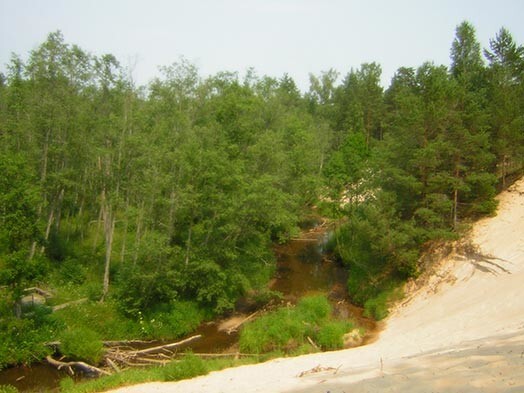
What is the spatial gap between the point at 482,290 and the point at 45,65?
99.9 feet

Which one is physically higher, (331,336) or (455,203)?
(455,203)

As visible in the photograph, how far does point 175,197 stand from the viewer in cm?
2700

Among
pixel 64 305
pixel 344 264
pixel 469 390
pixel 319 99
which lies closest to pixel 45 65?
pixel 64 305

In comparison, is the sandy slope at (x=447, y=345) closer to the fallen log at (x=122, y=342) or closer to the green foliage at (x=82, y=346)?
the green foliage at (x=82, y=346)

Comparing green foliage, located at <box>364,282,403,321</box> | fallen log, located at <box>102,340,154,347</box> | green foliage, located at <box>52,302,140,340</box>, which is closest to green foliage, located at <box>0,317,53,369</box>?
green foliage, located at <box>52,302,140,340</box>

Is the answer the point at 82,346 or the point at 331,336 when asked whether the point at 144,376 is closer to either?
the point at 82,346

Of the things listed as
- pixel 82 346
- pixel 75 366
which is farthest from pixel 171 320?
pixel 75 366

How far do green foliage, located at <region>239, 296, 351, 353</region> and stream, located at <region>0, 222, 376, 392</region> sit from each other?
1.24 m

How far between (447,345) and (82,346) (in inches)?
607

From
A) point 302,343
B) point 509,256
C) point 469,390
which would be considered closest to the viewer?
point 469,390

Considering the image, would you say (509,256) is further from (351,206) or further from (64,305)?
(64,305)

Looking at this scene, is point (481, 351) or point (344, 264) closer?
point (481, 351)

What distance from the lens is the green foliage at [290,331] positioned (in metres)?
22.1

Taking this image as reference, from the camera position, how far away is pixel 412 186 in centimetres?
2780
